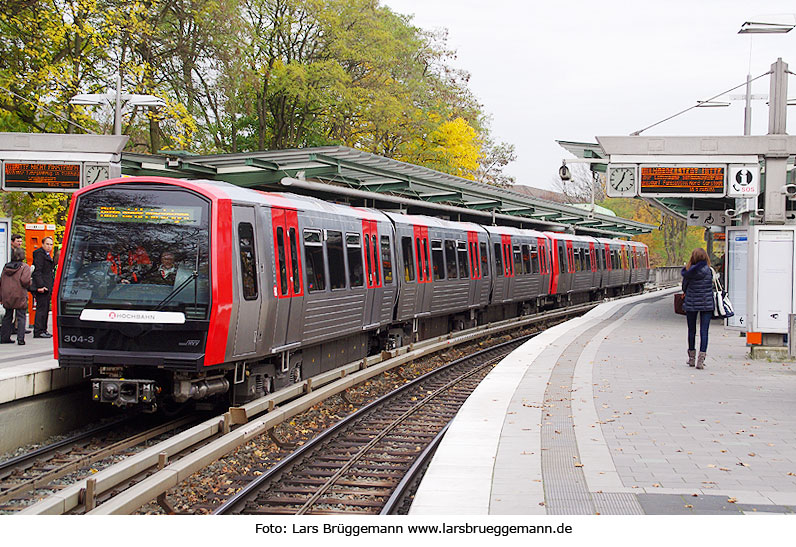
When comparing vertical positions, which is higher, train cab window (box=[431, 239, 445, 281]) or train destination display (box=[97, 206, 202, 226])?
train destination display (box=[97, 206, 202, 226])

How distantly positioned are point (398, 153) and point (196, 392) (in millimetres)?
36590

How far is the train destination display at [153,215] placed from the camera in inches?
397

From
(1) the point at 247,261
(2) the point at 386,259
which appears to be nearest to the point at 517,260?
(2) the point at 386,259

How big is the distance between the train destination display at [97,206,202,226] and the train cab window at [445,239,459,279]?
11.6 meters

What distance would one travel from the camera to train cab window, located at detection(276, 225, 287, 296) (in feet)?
37.9

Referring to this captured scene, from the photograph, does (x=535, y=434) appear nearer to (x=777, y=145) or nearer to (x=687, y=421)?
(x=687, y=421)

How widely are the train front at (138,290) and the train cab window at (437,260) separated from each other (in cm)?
1040

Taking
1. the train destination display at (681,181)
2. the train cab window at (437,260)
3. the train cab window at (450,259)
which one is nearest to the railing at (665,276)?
the train cab window at (450,259)

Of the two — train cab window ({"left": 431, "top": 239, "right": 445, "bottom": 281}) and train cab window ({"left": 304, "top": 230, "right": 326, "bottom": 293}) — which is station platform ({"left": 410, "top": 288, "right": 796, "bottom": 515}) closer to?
train cab window ({"left": 304, "top": 230, "right": 326, "bottom": 293})

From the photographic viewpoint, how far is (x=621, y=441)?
8188 mm

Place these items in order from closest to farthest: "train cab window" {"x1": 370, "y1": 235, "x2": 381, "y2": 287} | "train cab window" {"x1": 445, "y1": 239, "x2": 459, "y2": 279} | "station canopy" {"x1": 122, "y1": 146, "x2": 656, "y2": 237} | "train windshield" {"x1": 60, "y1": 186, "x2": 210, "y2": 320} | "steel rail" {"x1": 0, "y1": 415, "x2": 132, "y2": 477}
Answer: "steel rail" {"x1": 0, "y1": 415, "x2": 132, "y2": 477}, "train windshield" {"x1": 60, "y1": 186, "x2": 210, "y2": 320}, "train cab window" {"x1": 370, "y1": 235, "x2": 381, "y2": 287}, "station canopy" {"x1": 122, "y1": 146, "x2": 656, "y2": 237}, "train cab window" {"x1": 445, "y1": 239, "x2": 459, "y2": 279}

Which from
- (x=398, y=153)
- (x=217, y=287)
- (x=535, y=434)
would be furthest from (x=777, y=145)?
(x=398, y=153)

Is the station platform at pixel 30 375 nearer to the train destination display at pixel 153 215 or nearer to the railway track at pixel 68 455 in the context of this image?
the railway track at pixel 68 455

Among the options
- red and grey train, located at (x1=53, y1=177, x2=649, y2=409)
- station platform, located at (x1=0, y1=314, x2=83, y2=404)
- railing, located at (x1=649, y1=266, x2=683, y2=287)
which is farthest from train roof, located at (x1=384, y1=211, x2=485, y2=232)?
railing, located at (x1=649, y1=266, x2=683, y2=287)
